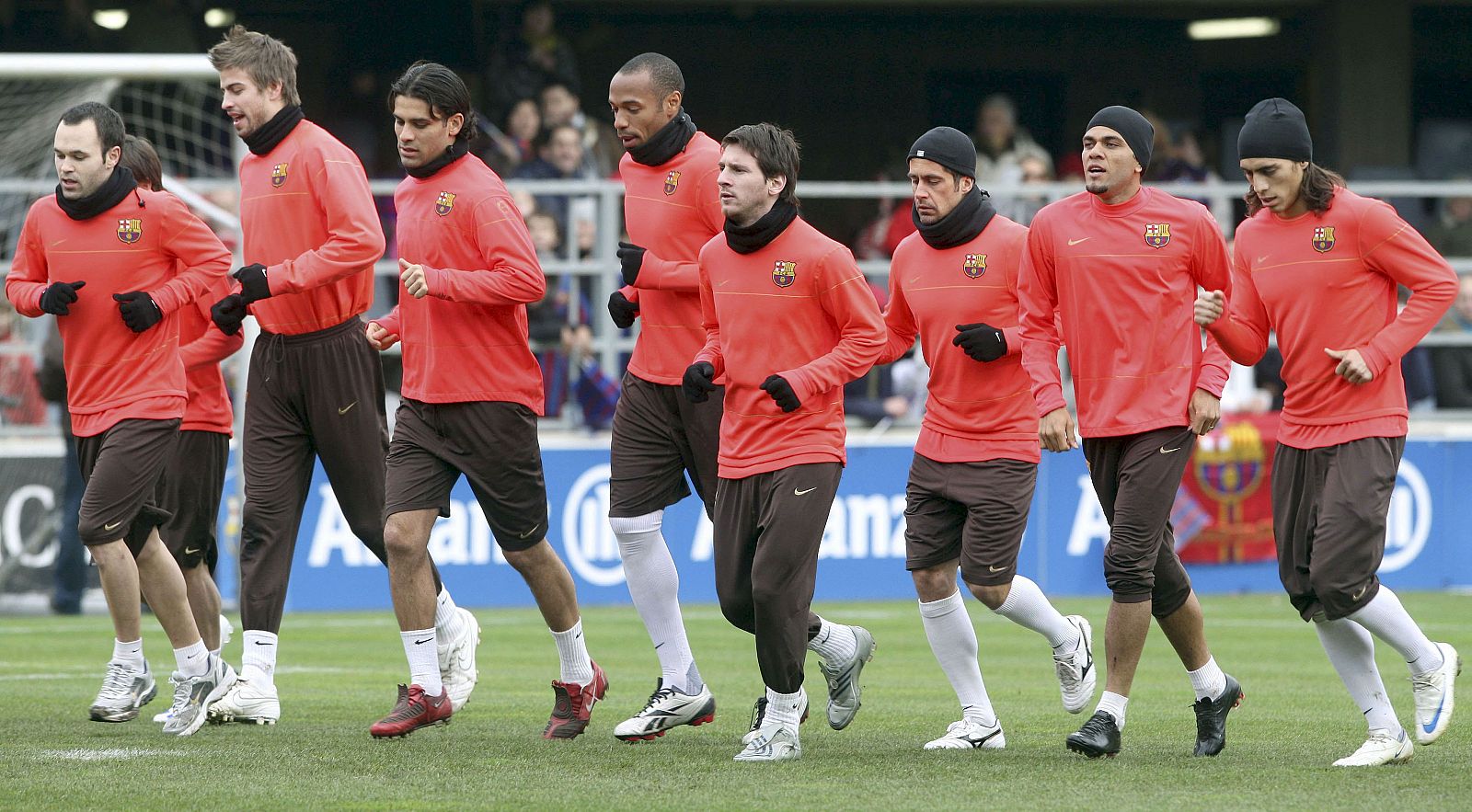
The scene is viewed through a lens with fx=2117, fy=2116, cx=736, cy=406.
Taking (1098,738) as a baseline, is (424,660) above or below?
above

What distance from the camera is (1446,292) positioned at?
7027mm

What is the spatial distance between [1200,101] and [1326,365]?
713 inches

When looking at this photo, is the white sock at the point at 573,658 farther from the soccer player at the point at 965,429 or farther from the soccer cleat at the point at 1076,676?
the soccer cleat at the point at 1076,676

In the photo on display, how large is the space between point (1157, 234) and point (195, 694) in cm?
399

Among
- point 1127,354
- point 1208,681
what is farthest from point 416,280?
point 1208,681

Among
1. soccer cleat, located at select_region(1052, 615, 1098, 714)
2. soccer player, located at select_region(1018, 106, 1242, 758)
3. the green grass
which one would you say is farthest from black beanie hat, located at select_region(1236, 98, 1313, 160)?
the green grass

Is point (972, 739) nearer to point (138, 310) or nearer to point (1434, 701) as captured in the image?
point (1434, 701)

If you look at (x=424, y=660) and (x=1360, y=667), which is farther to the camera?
(x=424, y=660)

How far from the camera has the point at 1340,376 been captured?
7.01 meters

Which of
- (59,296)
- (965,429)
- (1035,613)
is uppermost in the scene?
(59,296)

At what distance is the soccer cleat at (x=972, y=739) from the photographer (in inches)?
296

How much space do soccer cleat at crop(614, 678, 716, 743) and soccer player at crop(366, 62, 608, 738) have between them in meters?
0.25

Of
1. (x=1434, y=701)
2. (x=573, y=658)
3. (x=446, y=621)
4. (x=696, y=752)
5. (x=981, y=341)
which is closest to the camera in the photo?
(x=1434, y=701)

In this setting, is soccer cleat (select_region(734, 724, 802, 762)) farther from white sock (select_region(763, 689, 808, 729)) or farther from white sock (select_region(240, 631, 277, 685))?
white sock (select_region(240, 631, 277, 685))
